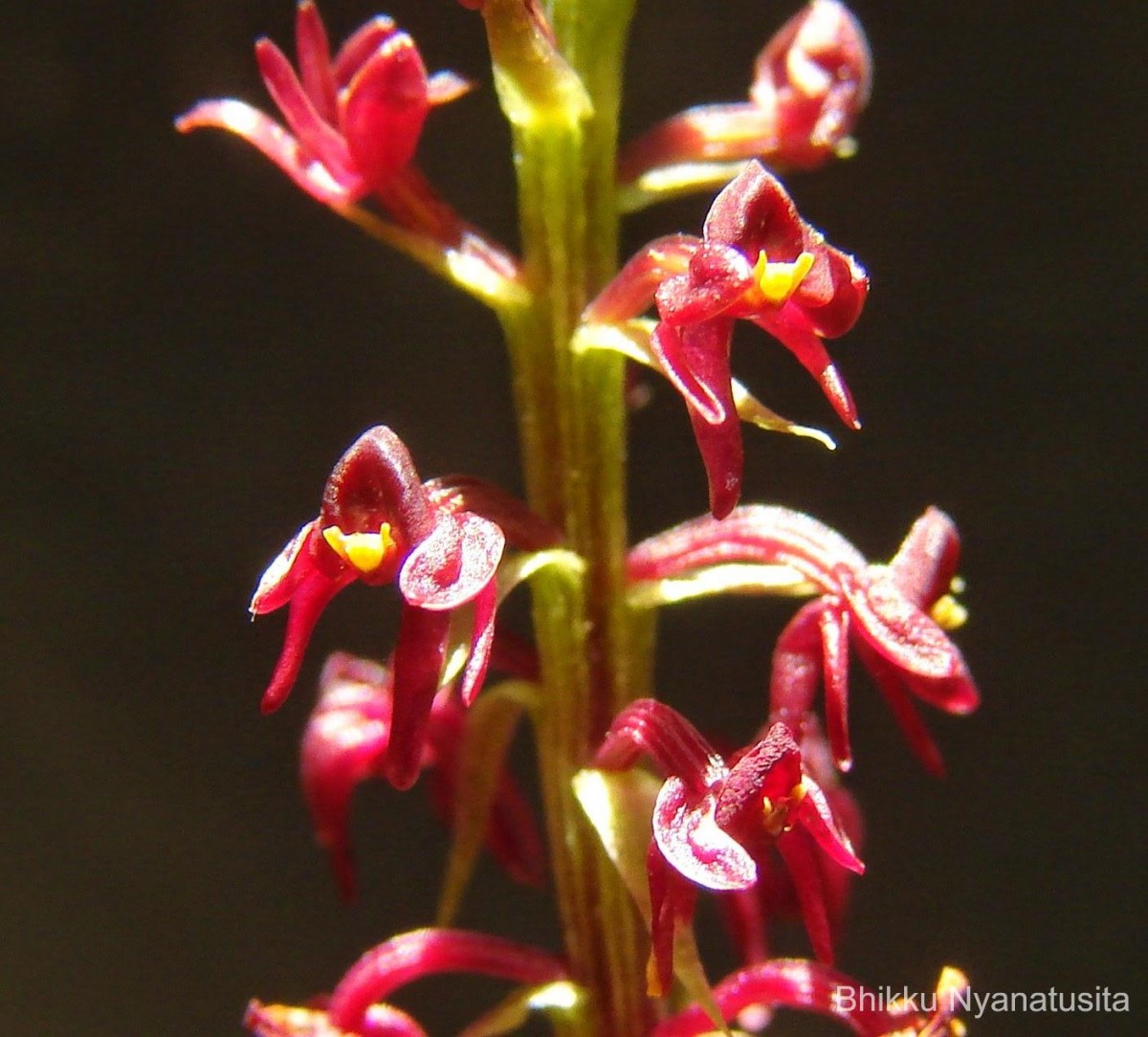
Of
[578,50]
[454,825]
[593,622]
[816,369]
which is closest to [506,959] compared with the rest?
[454,825]

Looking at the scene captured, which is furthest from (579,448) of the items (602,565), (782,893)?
(782,893)

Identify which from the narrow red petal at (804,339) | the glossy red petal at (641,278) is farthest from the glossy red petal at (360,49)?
the narrow red petal at (804,339)

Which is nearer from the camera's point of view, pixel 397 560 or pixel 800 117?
pixel 397 560

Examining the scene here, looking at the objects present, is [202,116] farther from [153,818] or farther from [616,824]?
[153,818]

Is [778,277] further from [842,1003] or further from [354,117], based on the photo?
[842,1003]

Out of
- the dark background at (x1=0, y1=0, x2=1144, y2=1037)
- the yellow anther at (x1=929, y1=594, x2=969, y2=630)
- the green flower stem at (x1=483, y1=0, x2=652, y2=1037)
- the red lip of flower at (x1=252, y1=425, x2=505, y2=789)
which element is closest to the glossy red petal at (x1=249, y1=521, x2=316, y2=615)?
the red lip of flower at (x1=252, y1=425, x2=505, y2=789)

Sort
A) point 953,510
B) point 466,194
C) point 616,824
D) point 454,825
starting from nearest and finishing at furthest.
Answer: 1. point 616,824
2. point 454,825
3. point 466,194
4. point 953,510

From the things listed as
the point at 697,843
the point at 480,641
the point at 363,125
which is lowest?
the point at 697,843
